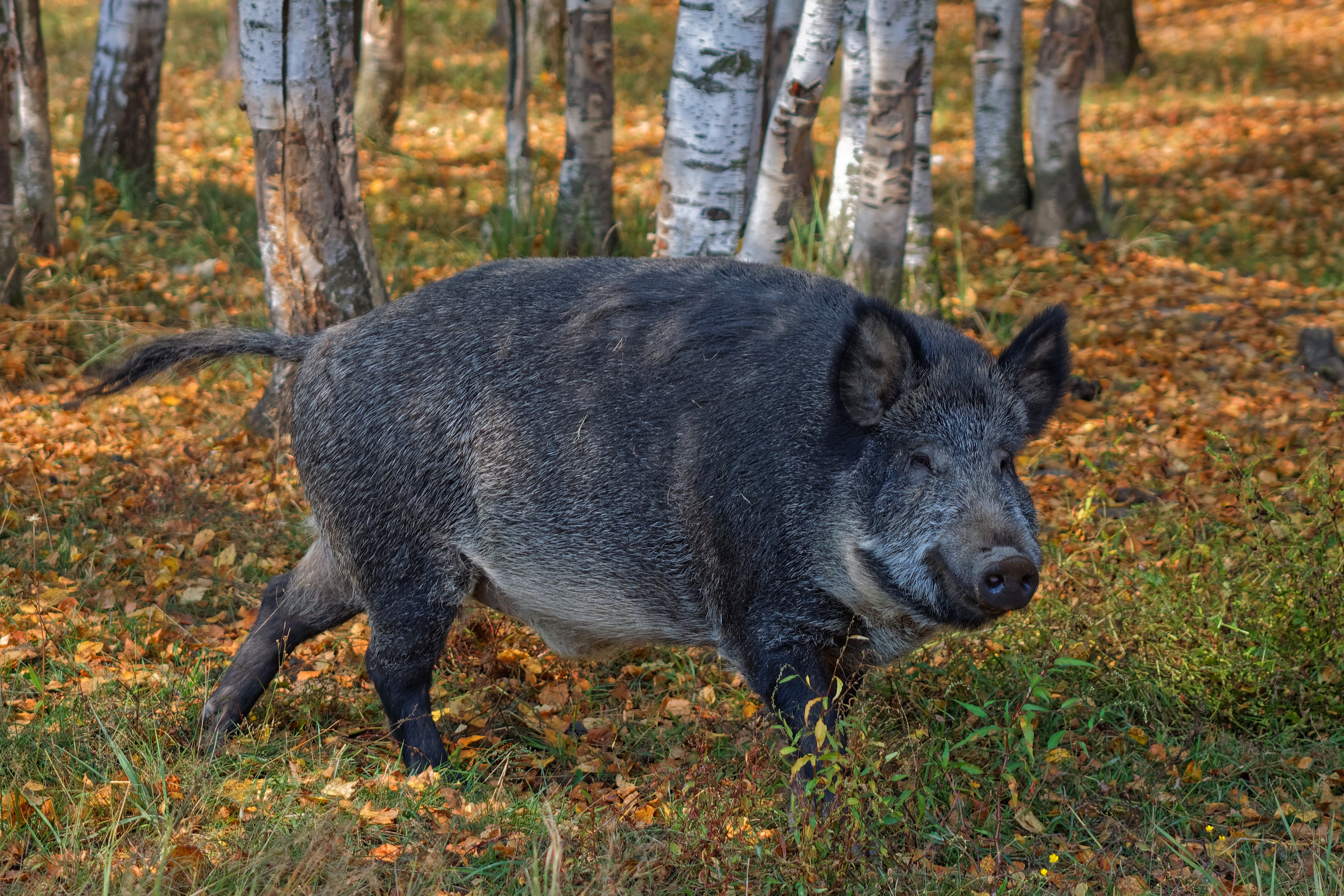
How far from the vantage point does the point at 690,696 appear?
4.51 meters

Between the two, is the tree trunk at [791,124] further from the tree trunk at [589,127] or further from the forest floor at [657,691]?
the tree trunk at [589,127]

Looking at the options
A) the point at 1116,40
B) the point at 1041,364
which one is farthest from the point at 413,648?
the point at 1116,40

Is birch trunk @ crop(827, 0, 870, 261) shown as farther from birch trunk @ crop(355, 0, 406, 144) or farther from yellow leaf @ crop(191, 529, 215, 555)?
birch trunk @ crop(355, 0, 406, 144)

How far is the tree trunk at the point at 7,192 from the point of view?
273 inches

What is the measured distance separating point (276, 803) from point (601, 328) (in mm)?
1700

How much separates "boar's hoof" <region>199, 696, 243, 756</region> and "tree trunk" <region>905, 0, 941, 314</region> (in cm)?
543

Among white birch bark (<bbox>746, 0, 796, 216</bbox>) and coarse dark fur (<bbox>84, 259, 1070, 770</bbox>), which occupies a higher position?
white birch bark (<bbox>746, 0, 796, 216</bbox>)

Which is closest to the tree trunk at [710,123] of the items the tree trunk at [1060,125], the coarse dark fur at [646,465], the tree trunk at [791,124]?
the tree trunk at [791,124]

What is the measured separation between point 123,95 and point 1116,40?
15.2 metres

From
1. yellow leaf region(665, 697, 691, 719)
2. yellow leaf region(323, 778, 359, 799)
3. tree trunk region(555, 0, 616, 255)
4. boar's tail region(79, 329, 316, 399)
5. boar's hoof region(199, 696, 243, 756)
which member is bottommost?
yellow leaf region(665, 697, 691, 719)

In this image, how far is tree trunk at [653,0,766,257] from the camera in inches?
235

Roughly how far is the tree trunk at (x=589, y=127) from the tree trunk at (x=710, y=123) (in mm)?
2200

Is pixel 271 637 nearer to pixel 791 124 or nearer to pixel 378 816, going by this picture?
pixel 378 816

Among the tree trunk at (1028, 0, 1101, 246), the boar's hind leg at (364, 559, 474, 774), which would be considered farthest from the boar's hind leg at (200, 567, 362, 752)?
the tree trunk at (1028, 0, 1101, 246)
